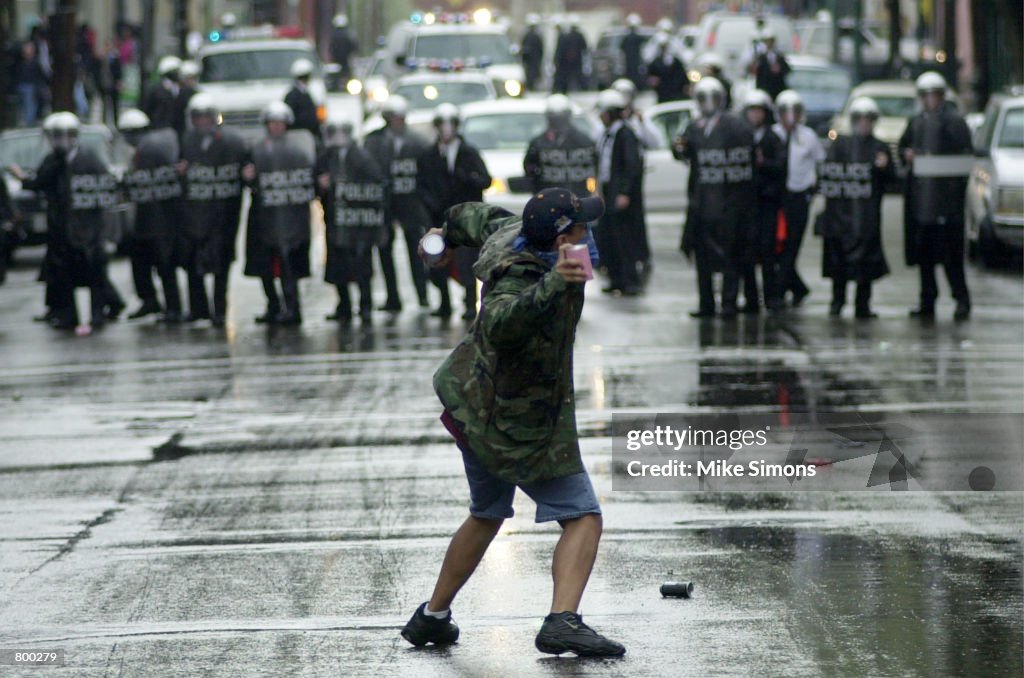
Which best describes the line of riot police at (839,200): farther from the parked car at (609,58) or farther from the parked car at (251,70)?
the parked car at (609,58)

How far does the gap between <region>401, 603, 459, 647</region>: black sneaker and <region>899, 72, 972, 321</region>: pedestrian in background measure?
1016 cm

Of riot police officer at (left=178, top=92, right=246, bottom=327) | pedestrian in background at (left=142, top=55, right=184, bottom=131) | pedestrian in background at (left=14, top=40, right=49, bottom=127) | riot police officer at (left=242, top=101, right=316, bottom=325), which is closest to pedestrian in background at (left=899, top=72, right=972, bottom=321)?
riot police officer at (left=242, top=101, right=316, bottom=325)

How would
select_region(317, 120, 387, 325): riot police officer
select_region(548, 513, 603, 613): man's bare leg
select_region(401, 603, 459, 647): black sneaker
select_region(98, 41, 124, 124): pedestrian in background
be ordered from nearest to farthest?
1. select_region(548, 513, 603, 613): man's bare leg
2. select_region(401, 603, 459, 647): black sneaker
3. select_region(317, 120, 387, 325): riot police officer
4. select_region(98, 41, 124, 124): pedestrian in background

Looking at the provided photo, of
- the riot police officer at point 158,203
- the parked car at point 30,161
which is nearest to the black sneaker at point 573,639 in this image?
the riot police officer at point 158,203

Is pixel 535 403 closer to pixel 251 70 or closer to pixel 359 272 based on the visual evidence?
pixel 359 272

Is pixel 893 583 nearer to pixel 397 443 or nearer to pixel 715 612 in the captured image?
pixel 715 612

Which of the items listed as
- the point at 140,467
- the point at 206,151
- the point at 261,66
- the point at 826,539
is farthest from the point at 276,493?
the point at 261,66

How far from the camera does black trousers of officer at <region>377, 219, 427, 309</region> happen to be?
58.0 ft

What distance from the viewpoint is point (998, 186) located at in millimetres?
20281

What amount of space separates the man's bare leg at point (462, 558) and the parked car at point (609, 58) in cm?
3479

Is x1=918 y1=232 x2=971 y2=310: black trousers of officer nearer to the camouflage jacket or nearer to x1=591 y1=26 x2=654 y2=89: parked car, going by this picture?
the camouflage jacket

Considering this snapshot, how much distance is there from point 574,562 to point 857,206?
10.4 meters

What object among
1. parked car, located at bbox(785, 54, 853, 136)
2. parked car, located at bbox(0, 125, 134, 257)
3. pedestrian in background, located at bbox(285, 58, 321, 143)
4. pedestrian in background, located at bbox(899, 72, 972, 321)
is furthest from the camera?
parked car, located at bbox(785, 54, 853, 136)

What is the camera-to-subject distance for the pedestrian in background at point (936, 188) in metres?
16.2
